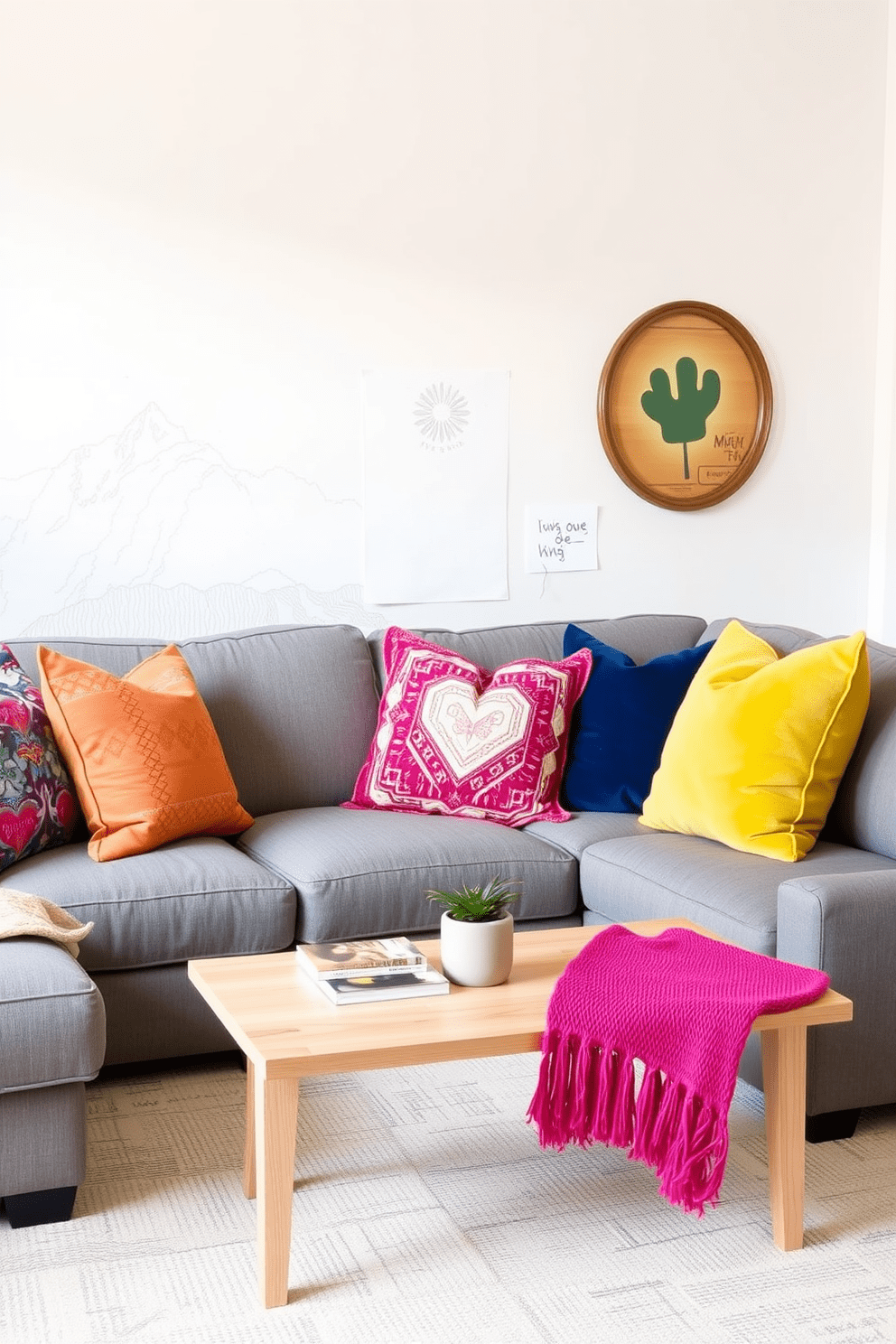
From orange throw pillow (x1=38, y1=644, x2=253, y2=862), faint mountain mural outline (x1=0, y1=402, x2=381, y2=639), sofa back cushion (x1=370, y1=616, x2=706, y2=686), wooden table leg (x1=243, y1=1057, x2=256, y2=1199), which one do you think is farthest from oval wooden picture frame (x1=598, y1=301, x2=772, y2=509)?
wooden table leg (x1=243, y1=1057, x2=256, y2=1199)

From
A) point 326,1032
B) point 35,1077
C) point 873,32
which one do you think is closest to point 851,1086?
point 326,1032

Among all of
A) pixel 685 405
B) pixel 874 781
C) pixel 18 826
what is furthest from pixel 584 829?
pixel 685 405

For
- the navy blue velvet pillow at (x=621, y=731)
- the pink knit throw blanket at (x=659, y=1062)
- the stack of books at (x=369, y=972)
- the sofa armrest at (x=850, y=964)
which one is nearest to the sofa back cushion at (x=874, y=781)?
the sofa armrest at (x=850, y=964)

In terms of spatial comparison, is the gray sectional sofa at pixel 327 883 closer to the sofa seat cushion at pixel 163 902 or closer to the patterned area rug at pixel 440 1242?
the sofa seat cushion at pixel 163 902

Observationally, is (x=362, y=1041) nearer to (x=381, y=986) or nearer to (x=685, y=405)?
(x=381, y=986)

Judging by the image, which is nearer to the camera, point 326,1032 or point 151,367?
point 326,1032

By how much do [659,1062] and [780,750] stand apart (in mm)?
941

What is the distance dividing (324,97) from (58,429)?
111 cm

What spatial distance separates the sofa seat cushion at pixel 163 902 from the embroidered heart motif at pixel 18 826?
5 centimetres

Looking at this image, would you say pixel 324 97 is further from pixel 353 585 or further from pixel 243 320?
pixel 353 585

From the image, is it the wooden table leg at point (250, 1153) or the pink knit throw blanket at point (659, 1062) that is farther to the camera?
the wooden table leg at point (250, 1153)

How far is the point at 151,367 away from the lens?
331cm

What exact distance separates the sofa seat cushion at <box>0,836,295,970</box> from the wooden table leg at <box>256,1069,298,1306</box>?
0.73 metres

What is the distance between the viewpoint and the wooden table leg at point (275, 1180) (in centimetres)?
171
